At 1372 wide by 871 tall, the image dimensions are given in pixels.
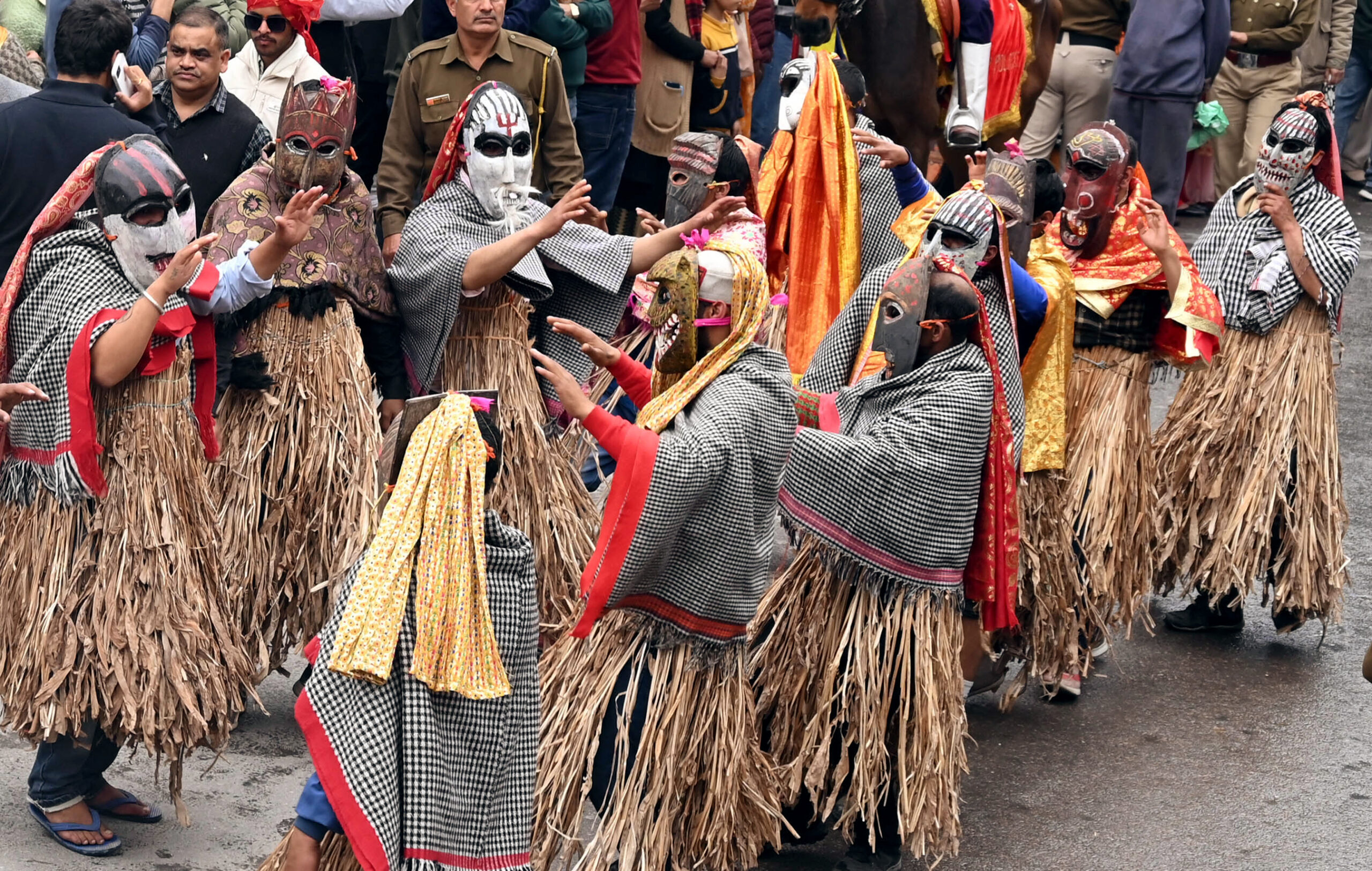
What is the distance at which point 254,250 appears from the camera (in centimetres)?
459

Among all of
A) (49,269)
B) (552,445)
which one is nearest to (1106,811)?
(552,445)

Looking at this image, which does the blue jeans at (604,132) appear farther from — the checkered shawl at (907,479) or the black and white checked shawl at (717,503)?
the black and white checked shawl at (717,503)

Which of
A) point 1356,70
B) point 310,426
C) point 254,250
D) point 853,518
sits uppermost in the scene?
point 254,250

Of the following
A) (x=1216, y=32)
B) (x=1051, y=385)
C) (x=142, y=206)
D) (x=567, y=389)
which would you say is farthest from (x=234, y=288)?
(x=1216, y=32)

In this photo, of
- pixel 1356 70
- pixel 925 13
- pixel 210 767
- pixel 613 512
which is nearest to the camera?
pixel 613 512

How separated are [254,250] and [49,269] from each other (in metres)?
0.52

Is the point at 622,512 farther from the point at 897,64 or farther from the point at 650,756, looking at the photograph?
the point at 897,64

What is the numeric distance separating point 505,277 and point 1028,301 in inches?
63.5

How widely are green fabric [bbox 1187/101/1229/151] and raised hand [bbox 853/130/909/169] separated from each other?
594cm

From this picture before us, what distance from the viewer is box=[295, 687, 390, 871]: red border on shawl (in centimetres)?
340

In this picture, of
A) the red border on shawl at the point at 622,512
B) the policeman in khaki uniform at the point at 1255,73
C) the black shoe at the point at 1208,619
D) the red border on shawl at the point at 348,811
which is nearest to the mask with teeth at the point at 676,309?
the red border on shawl at the point at 622,512

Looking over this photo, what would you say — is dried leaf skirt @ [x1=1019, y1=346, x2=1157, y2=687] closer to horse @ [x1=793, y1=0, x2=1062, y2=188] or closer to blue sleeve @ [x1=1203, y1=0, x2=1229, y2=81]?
horse @ [x1=793, y1=0, x2=1062, y2=188]

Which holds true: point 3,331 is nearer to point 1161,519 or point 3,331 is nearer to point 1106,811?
point 1106,811

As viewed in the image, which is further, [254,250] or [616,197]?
[616,197]
